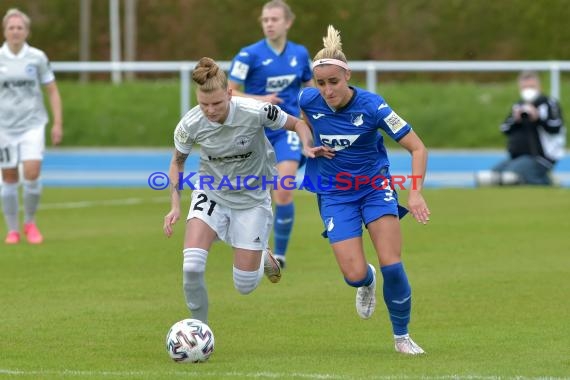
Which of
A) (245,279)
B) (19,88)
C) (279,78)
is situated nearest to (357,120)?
(245,279)

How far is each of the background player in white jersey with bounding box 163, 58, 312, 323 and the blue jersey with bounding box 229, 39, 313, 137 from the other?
12.5 ft

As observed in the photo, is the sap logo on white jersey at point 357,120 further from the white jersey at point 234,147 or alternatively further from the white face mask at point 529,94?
the white face mask at point 529,94

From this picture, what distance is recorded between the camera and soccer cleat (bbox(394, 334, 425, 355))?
307 inches

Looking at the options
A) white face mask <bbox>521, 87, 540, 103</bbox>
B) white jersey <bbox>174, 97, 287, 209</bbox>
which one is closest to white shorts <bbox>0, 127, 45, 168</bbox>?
white jersey <bbox>174, 97, 287, 209</bbox>

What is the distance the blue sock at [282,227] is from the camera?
480 inches

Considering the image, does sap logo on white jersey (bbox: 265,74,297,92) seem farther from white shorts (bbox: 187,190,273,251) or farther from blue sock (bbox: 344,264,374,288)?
blue sock (bbox: 344,264,374,288)

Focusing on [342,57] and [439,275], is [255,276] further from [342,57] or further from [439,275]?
[439,275]

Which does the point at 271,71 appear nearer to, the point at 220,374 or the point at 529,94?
the point at 220,374

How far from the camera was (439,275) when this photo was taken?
1157cm

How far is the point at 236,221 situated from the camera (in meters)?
8.44

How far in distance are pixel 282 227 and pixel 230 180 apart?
3778mm

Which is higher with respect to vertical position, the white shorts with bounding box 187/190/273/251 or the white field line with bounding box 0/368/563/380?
the white shorts with bounding box 187/190/273/251

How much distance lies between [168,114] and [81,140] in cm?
208

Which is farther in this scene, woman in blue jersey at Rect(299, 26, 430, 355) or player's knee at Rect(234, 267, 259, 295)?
player's knee at Rect(234, 267, 259, 295)
